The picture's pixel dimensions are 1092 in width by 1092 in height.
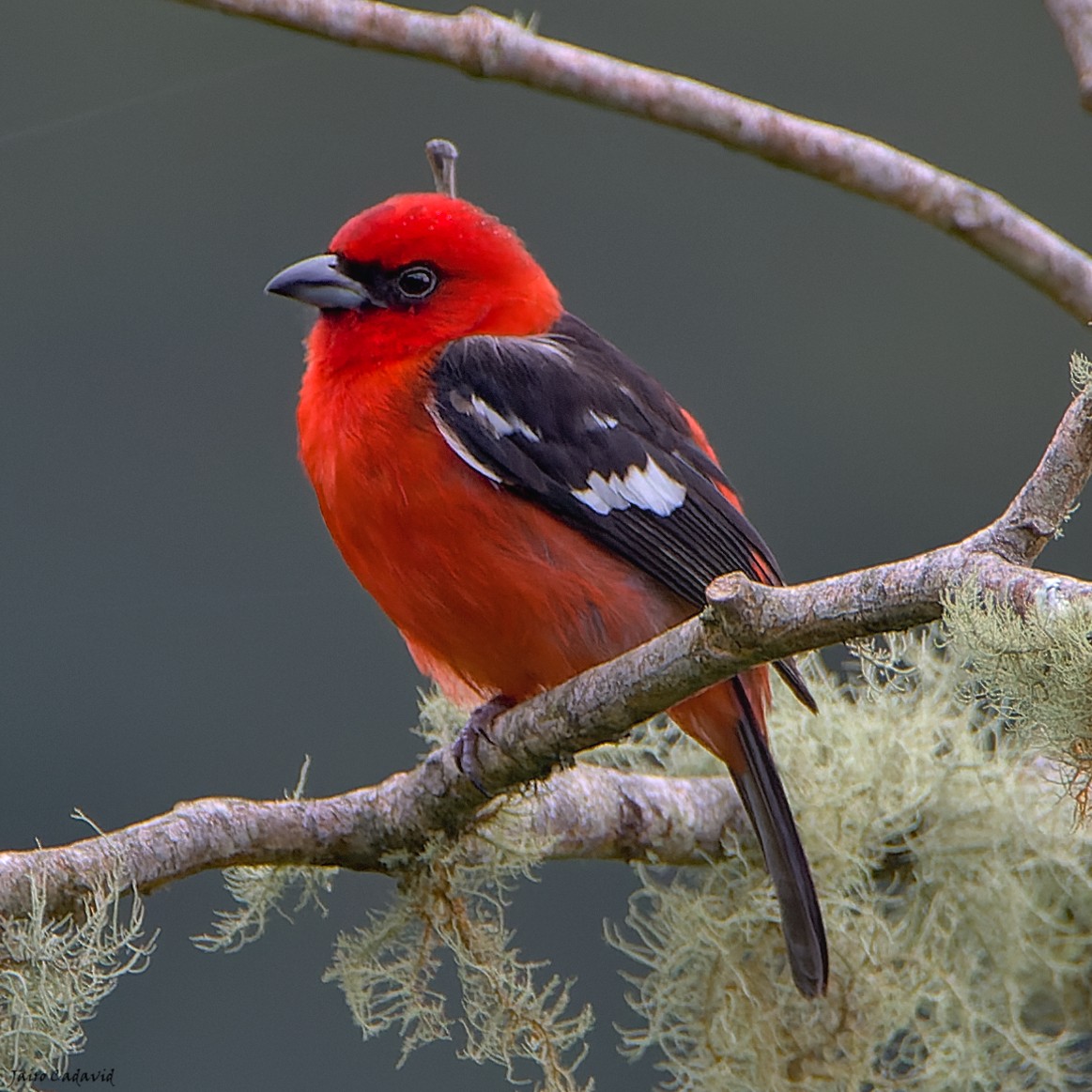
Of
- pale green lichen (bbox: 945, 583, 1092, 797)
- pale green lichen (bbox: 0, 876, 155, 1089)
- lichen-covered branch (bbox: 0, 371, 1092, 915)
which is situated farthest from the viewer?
pale green lichen (bbox: 0, 876, 155, 1089)

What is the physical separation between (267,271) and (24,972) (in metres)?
2.09

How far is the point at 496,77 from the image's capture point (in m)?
1.91

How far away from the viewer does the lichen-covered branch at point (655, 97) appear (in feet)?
6.24

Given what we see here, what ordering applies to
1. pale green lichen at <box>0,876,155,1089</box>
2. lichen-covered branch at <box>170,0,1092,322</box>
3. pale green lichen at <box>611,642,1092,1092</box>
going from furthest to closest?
1. pale green lichen at <box>611,642,1092,1092</box>
2. lichen-covered branch at <box>170,0,1092,322</box>
3. pale green lichen at <box>0,876,155,1089</box>

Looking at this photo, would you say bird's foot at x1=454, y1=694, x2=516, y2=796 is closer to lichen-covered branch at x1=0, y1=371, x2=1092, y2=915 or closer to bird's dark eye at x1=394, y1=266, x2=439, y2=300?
lichen-covered branch at x1=0, y1=371, x2=1092, y2=915

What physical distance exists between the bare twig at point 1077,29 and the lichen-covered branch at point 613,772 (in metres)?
0.65

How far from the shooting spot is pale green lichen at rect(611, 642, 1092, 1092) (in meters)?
2.12

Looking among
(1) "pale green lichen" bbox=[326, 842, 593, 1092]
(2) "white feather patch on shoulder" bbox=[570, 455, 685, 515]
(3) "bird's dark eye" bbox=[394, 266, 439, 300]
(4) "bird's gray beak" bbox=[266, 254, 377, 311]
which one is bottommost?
(1) "pale green lichen" bbox=[326, 842, 593, 1092]

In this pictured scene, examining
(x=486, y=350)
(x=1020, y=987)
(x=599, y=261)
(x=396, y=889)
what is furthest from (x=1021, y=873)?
(x=599, y=261)

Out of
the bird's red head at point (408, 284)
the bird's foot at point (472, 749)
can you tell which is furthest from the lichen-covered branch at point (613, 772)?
the bird's red head at point (408, 284)

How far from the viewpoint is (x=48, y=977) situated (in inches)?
62.9

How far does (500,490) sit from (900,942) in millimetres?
825

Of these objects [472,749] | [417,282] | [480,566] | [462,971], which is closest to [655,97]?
[417,282]

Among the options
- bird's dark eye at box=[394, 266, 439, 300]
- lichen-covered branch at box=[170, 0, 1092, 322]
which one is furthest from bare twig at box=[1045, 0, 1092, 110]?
Answer: bird's dark eye at box=[394, 266, 439, 300]
